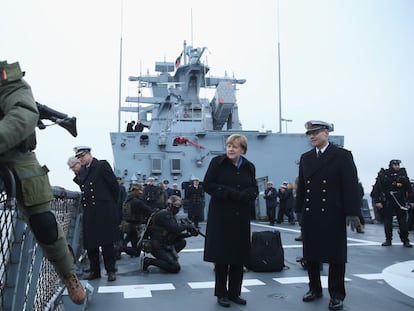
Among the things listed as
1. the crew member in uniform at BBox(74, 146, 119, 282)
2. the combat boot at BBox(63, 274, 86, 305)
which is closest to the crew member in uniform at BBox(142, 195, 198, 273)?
the crew member in uniform at BBox(74, 146, 119, 282)

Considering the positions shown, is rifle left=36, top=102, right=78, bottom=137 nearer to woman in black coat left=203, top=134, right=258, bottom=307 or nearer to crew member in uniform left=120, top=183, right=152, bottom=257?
woman in black coat left=203, top=134, right=258, bottom=307

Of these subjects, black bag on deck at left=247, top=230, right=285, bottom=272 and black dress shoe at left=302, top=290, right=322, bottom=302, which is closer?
black dress shoe at left=302, top=290, right=322, bottom=302

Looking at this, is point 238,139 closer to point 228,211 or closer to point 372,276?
point 228,211

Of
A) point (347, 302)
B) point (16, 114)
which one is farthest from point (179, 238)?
point (16, 114)

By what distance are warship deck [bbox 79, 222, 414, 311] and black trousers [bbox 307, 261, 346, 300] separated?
0.40 feet

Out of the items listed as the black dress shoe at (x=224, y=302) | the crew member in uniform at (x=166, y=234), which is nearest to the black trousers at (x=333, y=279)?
the black dress shoe at (x=224, y=302)

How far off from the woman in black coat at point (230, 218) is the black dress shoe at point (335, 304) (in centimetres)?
75

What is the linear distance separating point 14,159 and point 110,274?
3573 mm

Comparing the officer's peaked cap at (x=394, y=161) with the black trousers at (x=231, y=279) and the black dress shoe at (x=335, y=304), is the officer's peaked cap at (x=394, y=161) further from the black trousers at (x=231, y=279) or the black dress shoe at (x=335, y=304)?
the black trousers at (x=231, y=279)

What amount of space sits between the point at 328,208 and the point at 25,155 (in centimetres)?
279

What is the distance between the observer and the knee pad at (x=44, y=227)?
2.12 metres

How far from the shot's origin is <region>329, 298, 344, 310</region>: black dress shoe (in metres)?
3.83

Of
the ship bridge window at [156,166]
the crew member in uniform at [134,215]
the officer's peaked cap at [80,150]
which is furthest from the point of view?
the ship bridge window at [156,166]

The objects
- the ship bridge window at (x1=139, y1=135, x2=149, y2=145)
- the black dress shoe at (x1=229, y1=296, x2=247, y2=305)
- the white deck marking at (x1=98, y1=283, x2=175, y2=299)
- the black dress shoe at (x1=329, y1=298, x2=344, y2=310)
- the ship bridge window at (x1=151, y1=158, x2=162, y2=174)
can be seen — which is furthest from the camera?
the ship bridge window at (x1=139, y1=135, x2=149, y2=145)
